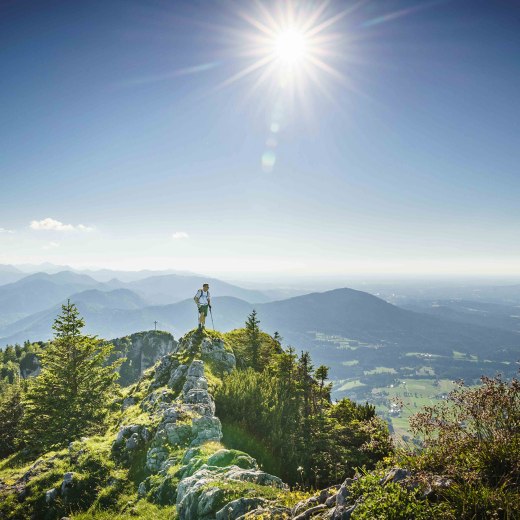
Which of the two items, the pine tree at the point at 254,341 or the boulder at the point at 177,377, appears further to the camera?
the pine tree at the point at 254,341

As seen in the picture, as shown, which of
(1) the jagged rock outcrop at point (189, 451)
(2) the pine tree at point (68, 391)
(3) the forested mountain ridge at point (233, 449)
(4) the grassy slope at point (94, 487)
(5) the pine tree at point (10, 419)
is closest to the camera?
(3) the forested mountain ridge at point (233, 449)

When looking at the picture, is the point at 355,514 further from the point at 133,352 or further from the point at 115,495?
the point at 133,352

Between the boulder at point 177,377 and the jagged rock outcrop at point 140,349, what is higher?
the boulder at point 177,377

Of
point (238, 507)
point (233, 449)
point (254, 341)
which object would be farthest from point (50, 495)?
point (254, 341)

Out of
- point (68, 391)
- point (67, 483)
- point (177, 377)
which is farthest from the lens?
point (177, 377)

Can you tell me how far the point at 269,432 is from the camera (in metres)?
16.3

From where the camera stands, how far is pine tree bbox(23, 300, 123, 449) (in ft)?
63.1

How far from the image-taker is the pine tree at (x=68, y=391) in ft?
63.1

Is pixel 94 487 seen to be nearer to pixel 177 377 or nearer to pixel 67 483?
pixel 67 483

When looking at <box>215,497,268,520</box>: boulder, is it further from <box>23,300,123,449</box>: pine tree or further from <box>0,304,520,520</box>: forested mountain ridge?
<box>23,300,123,449</box>: pine tree

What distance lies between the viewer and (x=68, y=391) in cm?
2070

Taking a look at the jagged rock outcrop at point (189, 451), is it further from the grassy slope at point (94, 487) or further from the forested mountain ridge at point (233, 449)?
the grassy slope at point (94, 487)

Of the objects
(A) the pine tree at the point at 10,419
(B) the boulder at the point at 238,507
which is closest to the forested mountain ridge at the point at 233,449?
(B) the boulder at the point at 238,507

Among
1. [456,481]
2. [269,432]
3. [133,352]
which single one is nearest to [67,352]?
[269,432]
